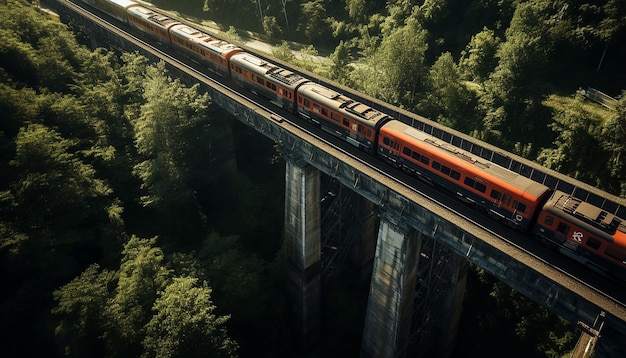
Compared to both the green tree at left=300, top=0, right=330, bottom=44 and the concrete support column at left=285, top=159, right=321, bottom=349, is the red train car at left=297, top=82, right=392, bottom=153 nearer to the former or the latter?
the concrete support column at left=285, top=159, right=321, bottom=349

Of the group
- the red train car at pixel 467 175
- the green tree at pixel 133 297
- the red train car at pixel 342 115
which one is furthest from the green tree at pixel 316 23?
the green tree at pixel 133 297

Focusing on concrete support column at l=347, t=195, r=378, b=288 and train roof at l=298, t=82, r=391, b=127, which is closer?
train roof at l=298, t=82, r=391, b=127

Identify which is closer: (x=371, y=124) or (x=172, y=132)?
(x=371, y=124)

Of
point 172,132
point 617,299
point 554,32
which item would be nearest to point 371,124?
point 617,299

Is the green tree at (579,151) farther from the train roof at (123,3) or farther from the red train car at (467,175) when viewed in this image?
the train roof at (123,3)

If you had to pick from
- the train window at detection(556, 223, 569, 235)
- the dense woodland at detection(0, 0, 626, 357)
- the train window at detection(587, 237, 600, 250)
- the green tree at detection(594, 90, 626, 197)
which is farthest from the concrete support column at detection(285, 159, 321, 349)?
the green tree at detection(594, 90, 626, 197)

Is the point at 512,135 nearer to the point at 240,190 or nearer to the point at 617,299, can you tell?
the point at 617,299
